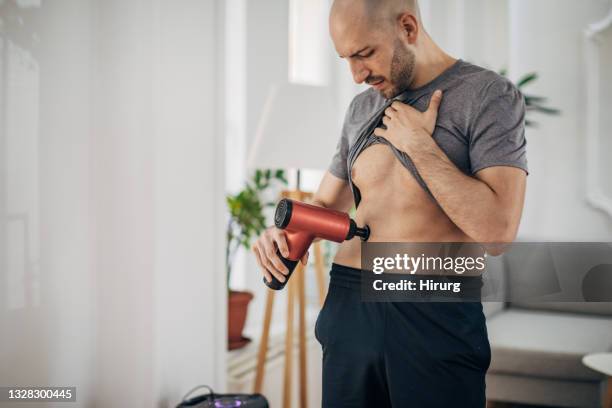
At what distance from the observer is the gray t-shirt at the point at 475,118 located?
818mm

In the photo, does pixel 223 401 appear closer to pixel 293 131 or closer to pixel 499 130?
pixel 293 131

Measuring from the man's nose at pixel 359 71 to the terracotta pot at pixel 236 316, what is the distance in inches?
53.9

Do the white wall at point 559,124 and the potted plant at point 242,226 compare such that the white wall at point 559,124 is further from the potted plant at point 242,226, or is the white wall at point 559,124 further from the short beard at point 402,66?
the potted plant at point 242,226

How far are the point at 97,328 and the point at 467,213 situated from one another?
1190 millimetres

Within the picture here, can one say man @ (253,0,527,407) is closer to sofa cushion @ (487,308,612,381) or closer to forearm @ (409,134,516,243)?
forearm @ (409,134,516,243)

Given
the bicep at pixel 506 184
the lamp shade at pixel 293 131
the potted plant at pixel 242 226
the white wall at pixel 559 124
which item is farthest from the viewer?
the potted plant at pixel 242 226

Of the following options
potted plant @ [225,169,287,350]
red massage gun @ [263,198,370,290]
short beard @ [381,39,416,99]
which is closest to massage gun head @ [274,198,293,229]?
red massage gun @ [263,198,370,290]

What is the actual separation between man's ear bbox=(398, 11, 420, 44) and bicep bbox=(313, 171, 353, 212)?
29cm

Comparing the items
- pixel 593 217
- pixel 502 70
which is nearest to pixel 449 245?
pixel 593 217

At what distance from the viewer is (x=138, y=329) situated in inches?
61.2

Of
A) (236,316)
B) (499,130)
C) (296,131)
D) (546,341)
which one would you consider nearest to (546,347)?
(546,341)

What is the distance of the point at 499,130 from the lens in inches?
32.3

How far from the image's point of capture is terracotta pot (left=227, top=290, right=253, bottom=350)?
2.14 m

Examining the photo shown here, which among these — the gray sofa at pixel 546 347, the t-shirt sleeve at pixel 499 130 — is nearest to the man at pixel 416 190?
the t-shirt sleeve at pixel 499 130
